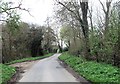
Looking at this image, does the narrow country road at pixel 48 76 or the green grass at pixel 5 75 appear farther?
the narrow country road at pixel 48 76

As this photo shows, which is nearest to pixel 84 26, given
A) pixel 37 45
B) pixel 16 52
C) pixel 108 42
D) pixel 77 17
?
pixel 77 17

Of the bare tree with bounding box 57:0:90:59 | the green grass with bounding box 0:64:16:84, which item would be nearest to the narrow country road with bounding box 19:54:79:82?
the green grass with bounding box 0:64:16:84

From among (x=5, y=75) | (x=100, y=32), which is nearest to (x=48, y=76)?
(x=5, y=75)

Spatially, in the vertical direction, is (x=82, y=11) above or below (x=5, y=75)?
above

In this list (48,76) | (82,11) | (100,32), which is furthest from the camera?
(82,11)

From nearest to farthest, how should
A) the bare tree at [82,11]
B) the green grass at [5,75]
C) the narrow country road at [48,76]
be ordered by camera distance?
the green grass at [5,75], the narrow country road at [48,76], the bare tree at [82,11]

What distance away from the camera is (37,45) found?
57250 mm

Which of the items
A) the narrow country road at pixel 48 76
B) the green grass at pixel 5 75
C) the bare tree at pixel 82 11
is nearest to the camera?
the green grass at pixel 5 75

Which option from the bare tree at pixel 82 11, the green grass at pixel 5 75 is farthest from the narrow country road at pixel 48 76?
the bare tree at pixel 82 11

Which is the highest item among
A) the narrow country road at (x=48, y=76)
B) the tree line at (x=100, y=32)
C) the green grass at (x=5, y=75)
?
the tree line at (x=100, y=32)

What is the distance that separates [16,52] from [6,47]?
329 inches

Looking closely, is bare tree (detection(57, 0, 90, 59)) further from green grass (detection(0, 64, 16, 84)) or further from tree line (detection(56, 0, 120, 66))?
green grass (detection(0, 64, 16, 84))

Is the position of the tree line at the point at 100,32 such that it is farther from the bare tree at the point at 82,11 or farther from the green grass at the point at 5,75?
the green grass at the point at 5,75

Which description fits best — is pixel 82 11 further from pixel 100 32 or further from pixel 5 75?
pixel 5 75
